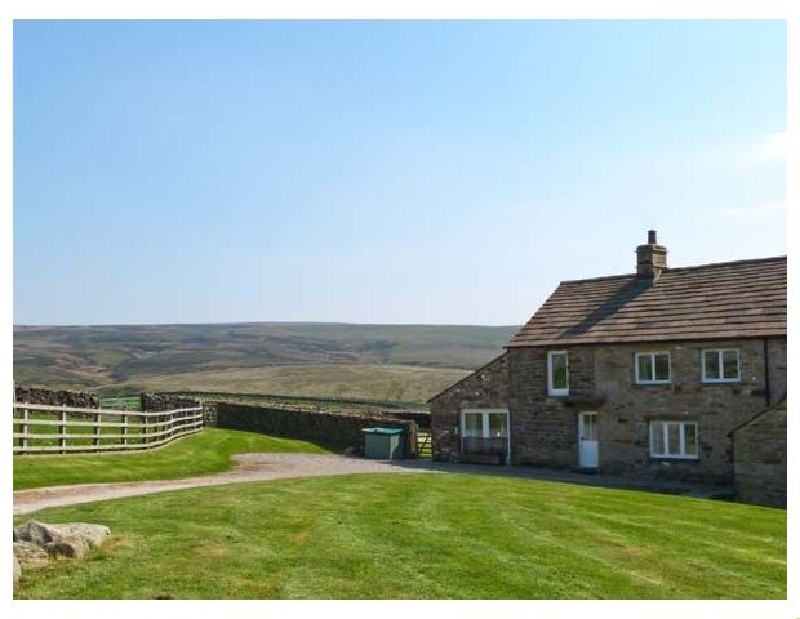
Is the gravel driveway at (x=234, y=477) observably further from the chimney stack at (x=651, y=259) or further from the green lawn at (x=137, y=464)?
the chimney stack at (x=651, y=259)

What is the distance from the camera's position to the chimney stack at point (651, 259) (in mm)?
36875

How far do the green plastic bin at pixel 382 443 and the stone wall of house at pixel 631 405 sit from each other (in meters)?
5.27

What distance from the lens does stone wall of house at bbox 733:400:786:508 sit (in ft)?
86.0

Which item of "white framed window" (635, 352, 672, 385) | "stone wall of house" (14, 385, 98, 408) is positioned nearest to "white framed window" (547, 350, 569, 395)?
"white framed window" (635, 352, 672, 385)

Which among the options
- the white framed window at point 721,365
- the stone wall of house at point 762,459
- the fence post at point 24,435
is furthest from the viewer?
the white framed window at point 721,365

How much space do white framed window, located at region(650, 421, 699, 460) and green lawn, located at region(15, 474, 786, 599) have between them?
1165cm

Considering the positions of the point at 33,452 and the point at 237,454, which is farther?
the point at 237,454

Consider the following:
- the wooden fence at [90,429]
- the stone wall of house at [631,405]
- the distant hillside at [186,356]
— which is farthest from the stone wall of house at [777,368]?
the distant hillside at [186,356]
